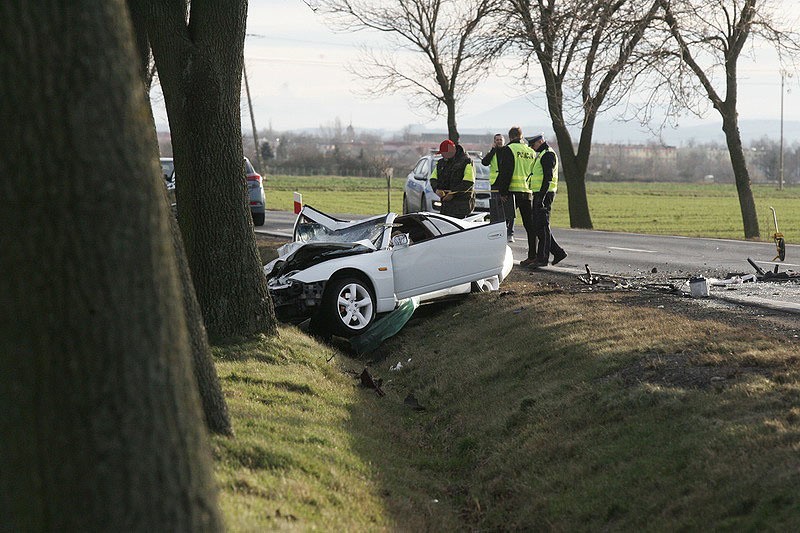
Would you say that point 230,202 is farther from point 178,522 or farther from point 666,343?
point 178,522

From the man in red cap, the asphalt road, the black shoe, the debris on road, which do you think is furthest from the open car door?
the black shoe

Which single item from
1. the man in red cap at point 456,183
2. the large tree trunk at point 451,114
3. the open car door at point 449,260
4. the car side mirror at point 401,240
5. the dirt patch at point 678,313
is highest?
the large tree trunk at point 451,114

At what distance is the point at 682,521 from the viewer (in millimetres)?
5504

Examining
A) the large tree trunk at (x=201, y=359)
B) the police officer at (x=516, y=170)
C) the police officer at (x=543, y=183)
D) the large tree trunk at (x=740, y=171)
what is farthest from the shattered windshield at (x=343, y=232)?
the large tree trunk at (x=740, y=171)

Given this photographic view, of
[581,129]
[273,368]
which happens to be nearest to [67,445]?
[273,368]

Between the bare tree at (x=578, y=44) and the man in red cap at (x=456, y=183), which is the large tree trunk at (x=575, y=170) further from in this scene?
the man in red cap at (x=456, y=183)

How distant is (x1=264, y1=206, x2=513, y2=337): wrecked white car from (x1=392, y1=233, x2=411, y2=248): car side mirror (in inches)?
0.5

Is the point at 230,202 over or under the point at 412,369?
over

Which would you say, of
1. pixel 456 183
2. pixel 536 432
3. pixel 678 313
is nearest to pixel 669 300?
pixel 678 313

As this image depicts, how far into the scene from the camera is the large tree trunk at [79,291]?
339cm

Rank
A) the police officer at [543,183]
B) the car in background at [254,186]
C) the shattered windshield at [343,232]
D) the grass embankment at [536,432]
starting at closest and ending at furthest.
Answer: the grass embankment at [536,432], the shattered windshield at [343,232], the police officer at [543,183], the car in background at [254,186]

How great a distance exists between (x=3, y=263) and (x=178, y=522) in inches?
40.0

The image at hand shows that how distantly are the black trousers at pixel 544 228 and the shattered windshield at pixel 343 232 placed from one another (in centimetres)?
334

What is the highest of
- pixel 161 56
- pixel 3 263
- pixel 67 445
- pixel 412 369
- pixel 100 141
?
pixel 161 56
